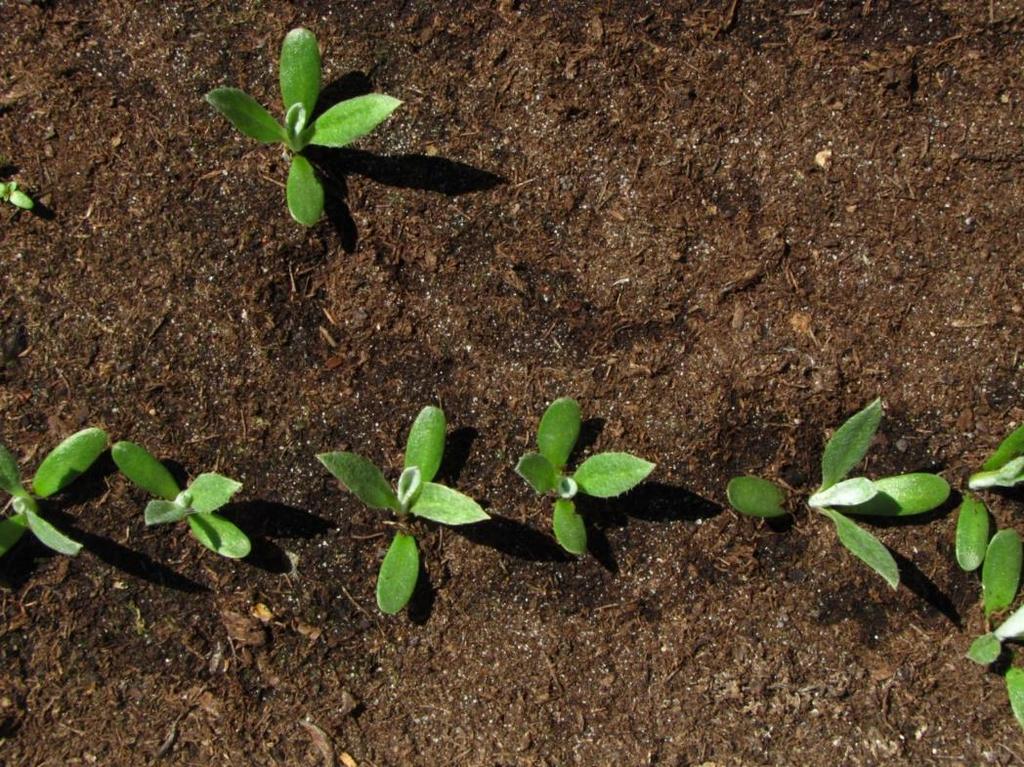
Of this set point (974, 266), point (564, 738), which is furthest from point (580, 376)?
point (974, 266)

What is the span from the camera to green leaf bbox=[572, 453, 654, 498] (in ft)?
5.55

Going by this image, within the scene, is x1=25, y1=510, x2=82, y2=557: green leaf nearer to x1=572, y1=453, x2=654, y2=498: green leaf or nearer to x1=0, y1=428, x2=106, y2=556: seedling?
x1=0, y1=428, x2=106, y2=556: seedling

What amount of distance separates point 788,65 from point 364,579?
1409mm

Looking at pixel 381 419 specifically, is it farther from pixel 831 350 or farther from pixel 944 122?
pixel 944 122

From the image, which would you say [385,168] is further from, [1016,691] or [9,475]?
[1016,691]

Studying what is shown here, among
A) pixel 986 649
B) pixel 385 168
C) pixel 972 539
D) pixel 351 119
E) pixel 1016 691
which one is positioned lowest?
pixel 1016 691

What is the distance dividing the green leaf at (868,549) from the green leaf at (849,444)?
0.32ft

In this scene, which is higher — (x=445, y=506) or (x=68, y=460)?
(x=68, y=460)

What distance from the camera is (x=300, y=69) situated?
5.67ft

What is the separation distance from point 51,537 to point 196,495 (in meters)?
0.27

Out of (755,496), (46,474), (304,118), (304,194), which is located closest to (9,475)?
(46,474)

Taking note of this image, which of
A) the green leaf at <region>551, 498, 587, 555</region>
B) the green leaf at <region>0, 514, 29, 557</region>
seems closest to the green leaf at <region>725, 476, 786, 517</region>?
the green leaf at <region>551, 498, 587, 555</region>

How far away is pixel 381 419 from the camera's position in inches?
71.6

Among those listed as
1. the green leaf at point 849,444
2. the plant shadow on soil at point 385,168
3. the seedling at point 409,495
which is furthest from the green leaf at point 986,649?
the plant shadow on soil at point 385,168
